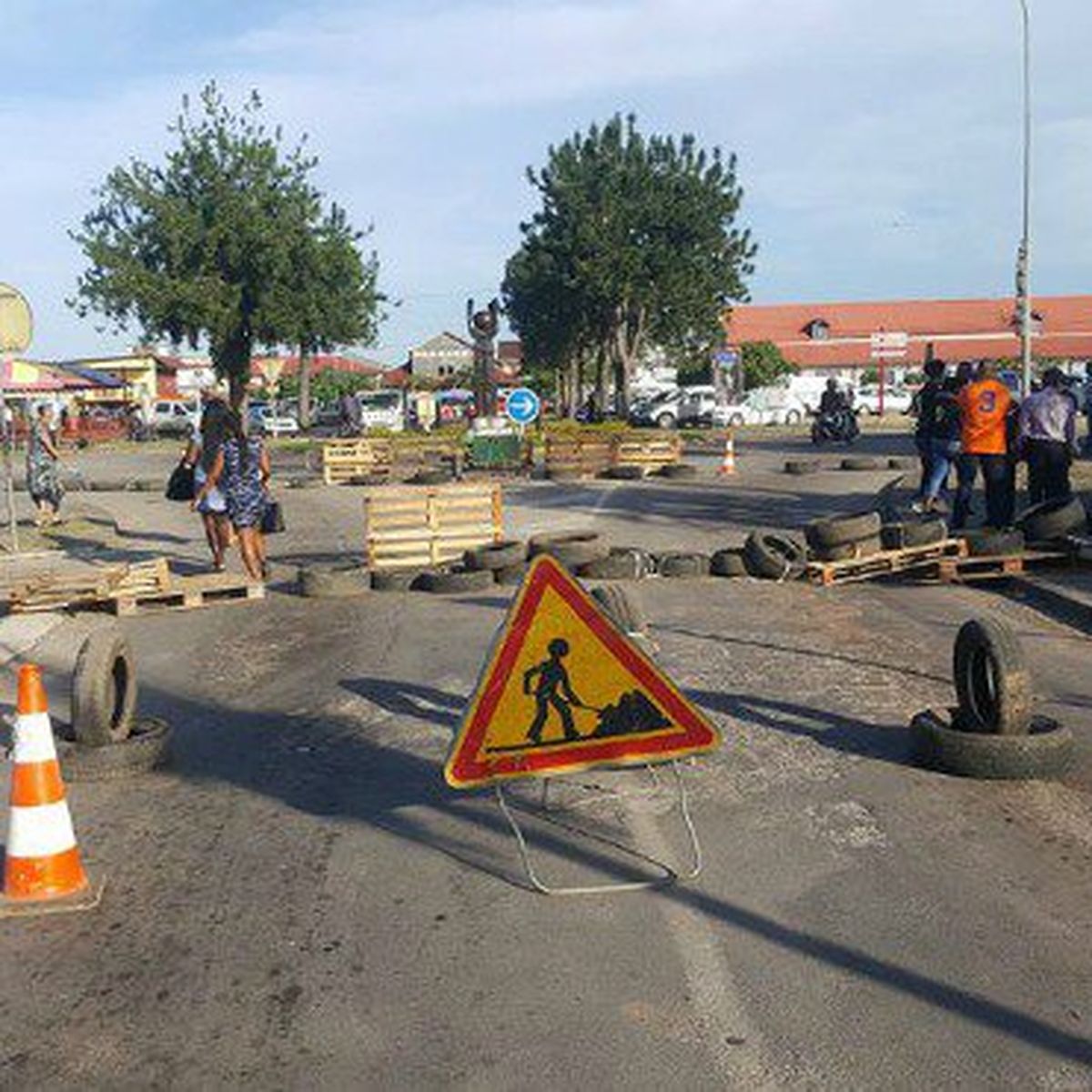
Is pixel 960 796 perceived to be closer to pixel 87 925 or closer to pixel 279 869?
pixel 279 869

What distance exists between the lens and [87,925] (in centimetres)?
495

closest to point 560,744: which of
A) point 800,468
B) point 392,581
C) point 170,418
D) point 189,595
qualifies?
point 189,595

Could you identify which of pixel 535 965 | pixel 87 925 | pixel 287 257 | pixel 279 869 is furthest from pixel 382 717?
pixel 287 257

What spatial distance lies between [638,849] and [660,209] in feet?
190

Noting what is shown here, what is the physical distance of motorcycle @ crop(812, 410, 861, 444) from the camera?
3850 cm

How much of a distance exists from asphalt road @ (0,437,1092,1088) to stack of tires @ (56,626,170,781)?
145 millimetres

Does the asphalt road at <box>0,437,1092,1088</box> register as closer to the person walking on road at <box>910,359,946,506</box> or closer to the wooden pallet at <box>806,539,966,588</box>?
the wooden pallet at <box>806,539,966,588</box>

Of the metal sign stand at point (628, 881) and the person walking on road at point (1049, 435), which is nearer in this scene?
the metal sign stand at point (628, 881)

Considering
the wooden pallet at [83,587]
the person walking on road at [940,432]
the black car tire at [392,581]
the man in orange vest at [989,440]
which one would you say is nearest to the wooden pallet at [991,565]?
the man in orange vest at [989,440]

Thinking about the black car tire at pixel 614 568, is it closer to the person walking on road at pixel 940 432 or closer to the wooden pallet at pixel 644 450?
the person walking on road at pixel 940 432

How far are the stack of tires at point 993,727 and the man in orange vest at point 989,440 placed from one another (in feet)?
27.2

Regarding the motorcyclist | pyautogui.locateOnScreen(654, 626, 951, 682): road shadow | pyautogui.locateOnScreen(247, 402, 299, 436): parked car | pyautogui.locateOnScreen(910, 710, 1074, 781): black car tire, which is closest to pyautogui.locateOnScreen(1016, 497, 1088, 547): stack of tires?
pyautogui.locateOnScreen(654, 626, 951, 682): road shadow

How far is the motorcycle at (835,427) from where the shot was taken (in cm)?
3850

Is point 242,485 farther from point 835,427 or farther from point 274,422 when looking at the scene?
point 274,422
